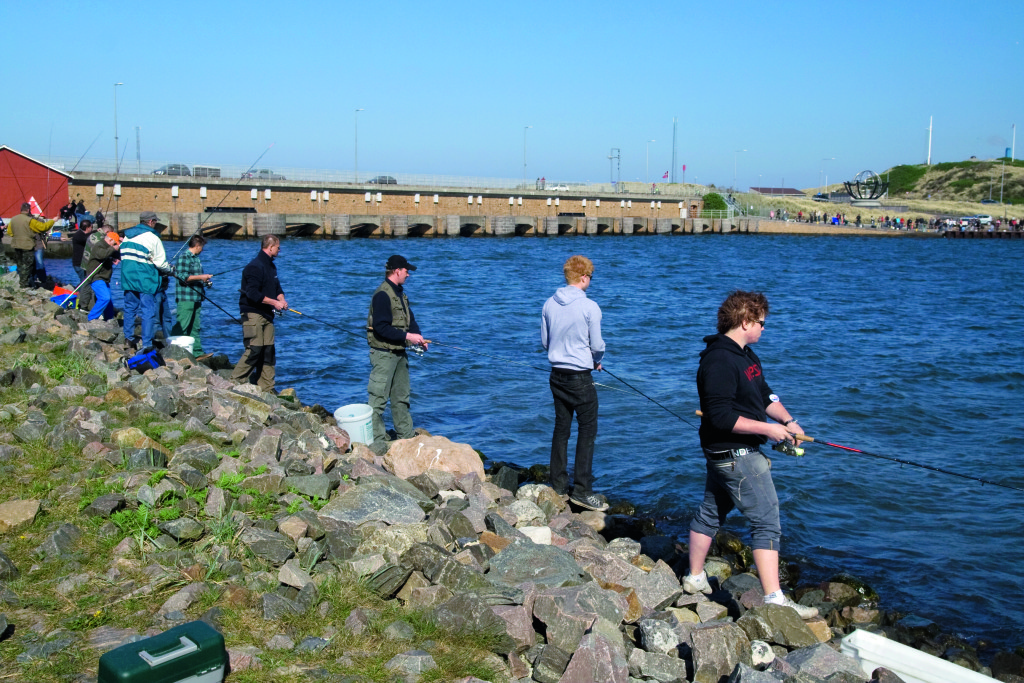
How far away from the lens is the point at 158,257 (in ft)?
35.6

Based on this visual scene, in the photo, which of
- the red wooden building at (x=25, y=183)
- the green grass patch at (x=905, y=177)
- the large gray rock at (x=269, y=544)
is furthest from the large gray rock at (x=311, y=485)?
the green grass patch at (x=905, y=177)

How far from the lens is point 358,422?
7980 millimetres

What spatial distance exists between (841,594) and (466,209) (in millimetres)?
60003

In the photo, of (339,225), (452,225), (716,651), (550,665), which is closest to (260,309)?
(550,665)

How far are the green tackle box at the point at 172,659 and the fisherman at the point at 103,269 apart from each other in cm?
1015

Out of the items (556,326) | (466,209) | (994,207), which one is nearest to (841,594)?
(556,326)

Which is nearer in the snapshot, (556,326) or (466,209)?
(556,326)

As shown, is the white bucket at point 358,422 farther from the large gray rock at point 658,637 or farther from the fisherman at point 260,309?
the large gray rock at point 658,637

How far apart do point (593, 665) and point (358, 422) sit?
451 centimetres

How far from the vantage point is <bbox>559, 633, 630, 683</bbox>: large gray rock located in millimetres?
3869

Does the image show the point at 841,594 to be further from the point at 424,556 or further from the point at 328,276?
the point at 328,276

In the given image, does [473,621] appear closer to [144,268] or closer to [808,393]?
[144,268]

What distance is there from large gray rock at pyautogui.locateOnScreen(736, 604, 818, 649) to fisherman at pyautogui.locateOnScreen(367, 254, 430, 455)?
4.08 metres

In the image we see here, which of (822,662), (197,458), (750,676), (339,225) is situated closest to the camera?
(750,676)
